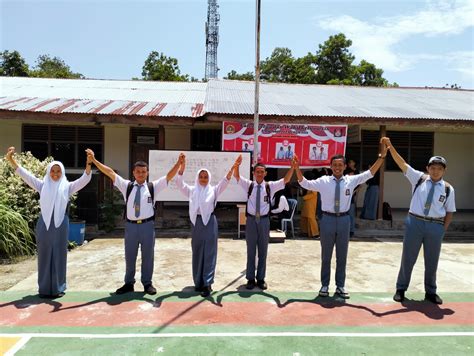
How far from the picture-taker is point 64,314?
13.7ft

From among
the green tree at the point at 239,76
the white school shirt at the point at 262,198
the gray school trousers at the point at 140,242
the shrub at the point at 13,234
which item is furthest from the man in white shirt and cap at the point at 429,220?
the green tree at the point at 239,76

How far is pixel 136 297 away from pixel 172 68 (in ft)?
92.0

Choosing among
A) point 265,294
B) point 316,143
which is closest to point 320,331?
point 265,294

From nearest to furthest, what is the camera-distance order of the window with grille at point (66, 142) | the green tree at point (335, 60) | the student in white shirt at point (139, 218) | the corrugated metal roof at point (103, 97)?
1. the student in white shirt at point (139, 218)
2. the corrugated metal roof at point (103, 97)
3. the window with grille at point (66, 142)
4. the green tree at point (335, 60)

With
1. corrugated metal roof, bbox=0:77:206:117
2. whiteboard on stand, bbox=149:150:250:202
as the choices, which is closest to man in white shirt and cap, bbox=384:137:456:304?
whiteboard on stand, bbox=149:150:250:202

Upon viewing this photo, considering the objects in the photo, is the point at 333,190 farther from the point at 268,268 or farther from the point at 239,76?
the point at 239,76

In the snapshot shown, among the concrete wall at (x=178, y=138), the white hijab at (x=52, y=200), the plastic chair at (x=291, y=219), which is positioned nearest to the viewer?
the white hijab at (x=52, y=200)

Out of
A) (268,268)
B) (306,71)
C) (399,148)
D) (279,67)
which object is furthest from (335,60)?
(268,268)

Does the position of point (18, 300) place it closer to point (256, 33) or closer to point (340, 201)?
point (340, 201)

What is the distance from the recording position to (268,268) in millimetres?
6172

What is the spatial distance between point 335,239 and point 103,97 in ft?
26.8

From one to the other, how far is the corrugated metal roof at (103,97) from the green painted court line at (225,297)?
4.90 meters

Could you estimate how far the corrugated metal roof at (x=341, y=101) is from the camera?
9367 millimetres

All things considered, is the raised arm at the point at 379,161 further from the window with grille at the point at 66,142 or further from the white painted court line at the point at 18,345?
the window with grille at the point at 66,142
